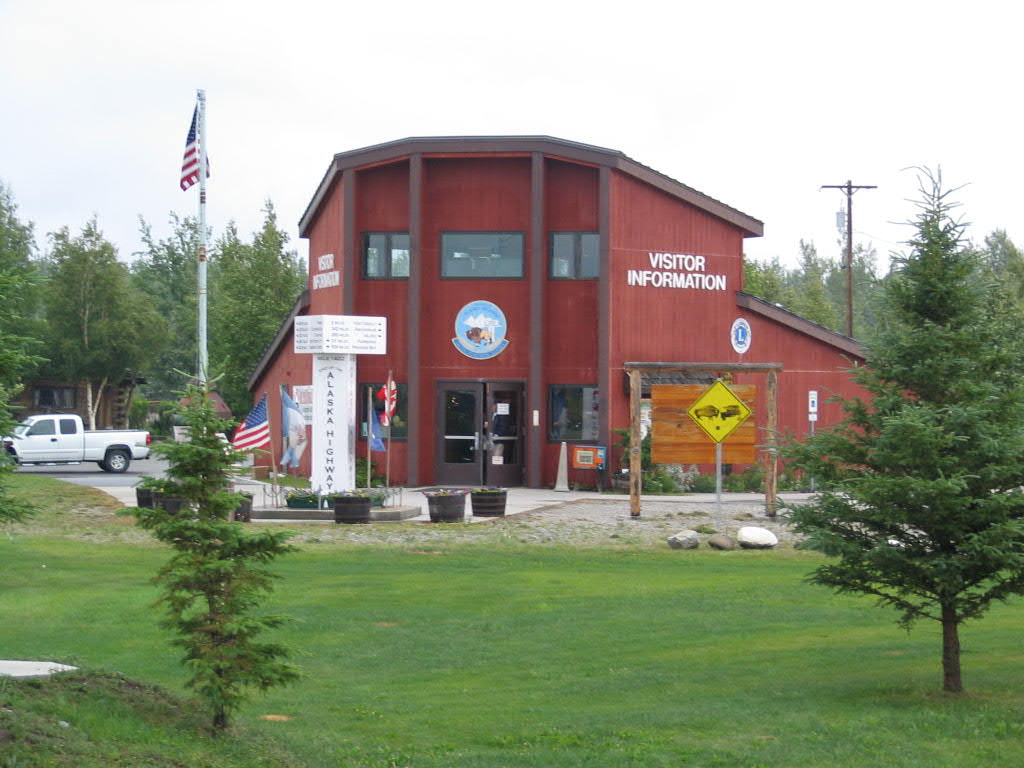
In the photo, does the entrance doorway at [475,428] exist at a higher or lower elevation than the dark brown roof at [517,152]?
lower

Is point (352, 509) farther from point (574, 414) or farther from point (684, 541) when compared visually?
point (574, 414)

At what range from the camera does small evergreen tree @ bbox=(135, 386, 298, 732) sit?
8945mm

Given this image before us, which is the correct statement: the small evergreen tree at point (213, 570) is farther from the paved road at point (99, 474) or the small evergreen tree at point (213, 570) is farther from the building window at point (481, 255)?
the building window at point (481, 255)

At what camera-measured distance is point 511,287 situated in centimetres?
3428

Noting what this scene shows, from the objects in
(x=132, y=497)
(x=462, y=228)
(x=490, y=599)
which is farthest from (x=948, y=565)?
(x=462, y=228)

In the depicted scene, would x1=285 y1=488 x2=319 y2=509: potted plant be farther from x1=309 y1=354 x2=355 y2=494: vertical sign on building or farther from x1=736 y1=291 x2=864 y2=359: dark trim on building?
x1=736 y1=291 x2=864 y2=359: dark trim on building

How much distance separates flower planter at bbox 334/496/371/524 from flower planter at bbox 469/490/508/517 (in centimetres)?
242

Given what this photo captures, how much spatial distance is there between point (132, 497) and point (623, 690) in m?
20.3

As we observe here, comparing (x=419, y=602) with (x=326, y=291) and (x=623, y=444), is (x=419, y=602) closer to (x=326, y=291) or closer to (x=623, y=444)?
(x=623, y=444)

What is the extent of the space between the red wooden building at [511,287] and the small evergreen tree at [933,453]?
21.9m

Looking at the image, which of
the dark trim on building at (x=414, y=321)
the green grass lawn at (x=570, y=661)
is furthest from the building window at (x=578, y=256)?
the green grass lawn at (x=570, y=661)

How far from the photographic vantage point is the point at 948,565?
428 inches

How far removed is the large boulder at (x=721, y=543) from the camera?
22.4 metres

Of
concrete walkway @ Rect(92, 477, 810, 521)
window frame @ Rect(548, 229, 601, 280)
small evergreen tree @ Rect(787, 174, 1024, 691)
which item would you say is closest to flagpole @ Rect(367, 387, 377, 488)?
concrete walkway @ Rect(92, 477, 810, 521)
